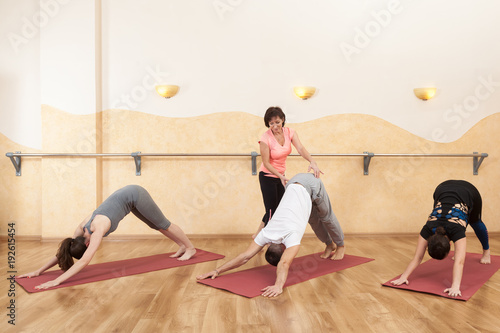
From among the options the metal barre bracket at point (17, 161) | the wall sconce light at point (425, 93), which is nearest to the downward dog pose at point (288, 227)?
the wall sconce light at point (425, 93)

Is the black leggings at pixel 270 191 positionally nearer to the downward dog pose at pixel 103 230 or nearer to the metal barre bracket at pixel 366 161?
the downward dog pose at pixel 103 230

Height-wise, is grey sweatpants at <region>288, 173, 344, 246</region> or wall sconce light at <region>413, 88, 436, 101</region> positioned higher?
wall sconce light at <region>413, 88, 436, 101</region>

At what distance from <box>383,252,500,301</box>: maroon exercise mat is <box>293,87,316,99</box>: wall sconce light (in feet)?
6.81

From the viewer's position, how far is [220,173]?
4.71 metres

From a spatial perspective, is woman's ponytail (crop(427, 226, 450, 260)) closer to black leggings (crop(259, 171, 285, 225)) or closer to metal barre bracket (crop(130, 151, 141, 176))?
black leggings (crop(259, 171, 285, 225))

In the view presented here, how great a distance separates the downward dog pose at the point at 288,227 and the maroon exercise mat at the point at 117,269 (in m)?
0.57

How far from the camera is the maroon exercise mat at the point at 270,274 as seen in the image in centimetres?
277

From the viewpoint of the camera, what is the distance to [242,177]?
4.72m

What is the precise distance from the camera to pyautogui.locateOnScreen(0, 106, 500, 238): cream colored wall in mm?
4547

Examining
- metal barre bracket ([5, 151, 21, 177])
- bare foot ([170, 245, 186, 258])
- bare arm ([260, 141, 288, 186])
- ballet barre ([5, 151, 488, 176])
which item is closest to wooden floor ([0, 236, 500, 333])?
bare foot ([170, 245, 186, 258])

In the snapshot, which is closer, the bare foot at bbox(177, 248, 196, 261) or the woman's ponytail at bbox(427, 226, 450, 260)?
the woman's ponytail at bbox(427, 226, 450, 260)

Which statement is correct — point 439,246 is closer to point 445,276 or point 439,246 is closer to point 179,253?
point 445,276

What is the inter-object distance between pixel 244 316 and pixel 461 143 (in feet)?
11.8

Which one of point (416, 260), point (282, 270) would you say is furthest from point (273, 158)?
point (416, 260)
